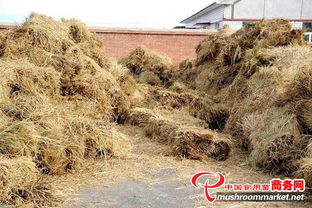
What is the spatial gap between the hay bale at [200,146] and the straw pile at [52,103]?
873 millimetres

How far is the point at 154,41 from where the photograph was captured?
15.2 metres

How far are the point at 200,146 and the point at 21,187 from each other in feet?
8.91

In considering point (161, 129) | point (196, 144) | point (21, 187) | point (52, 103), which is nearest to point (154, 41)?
point (161, 129)

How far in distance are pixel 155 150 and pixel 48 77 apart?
2.24 m

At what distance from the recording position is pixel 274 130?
553 cm

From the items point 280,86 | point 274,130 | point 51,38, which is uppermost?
point 51,38

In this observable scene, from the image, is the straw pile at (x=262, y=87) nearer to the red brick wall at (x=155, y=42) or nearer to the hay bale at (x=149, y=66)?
the hay bale at (x=149, y=66)

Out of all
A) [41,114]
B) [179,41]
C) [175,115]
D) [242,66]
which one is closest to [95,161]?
[41,114]

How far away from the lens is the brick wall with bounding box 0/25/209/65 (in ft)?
48.8

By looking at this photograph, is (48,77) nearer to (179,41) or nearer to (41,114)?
(41,114)

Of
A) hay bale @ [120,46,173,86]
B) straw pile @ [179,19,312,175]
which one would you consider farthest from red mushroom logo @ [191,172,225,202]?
hay bale @ [120,46,173,86]

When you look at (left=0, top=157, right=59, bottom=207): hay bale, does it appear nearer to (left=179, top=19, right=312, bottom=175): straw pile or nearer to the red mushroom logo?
the red mushroom logo

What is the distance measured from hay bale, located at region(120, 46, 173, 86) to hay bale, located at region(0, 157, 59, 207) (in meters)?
8.12

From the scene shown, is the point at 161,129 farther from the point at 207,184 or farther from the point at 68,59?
the point at 68,59
